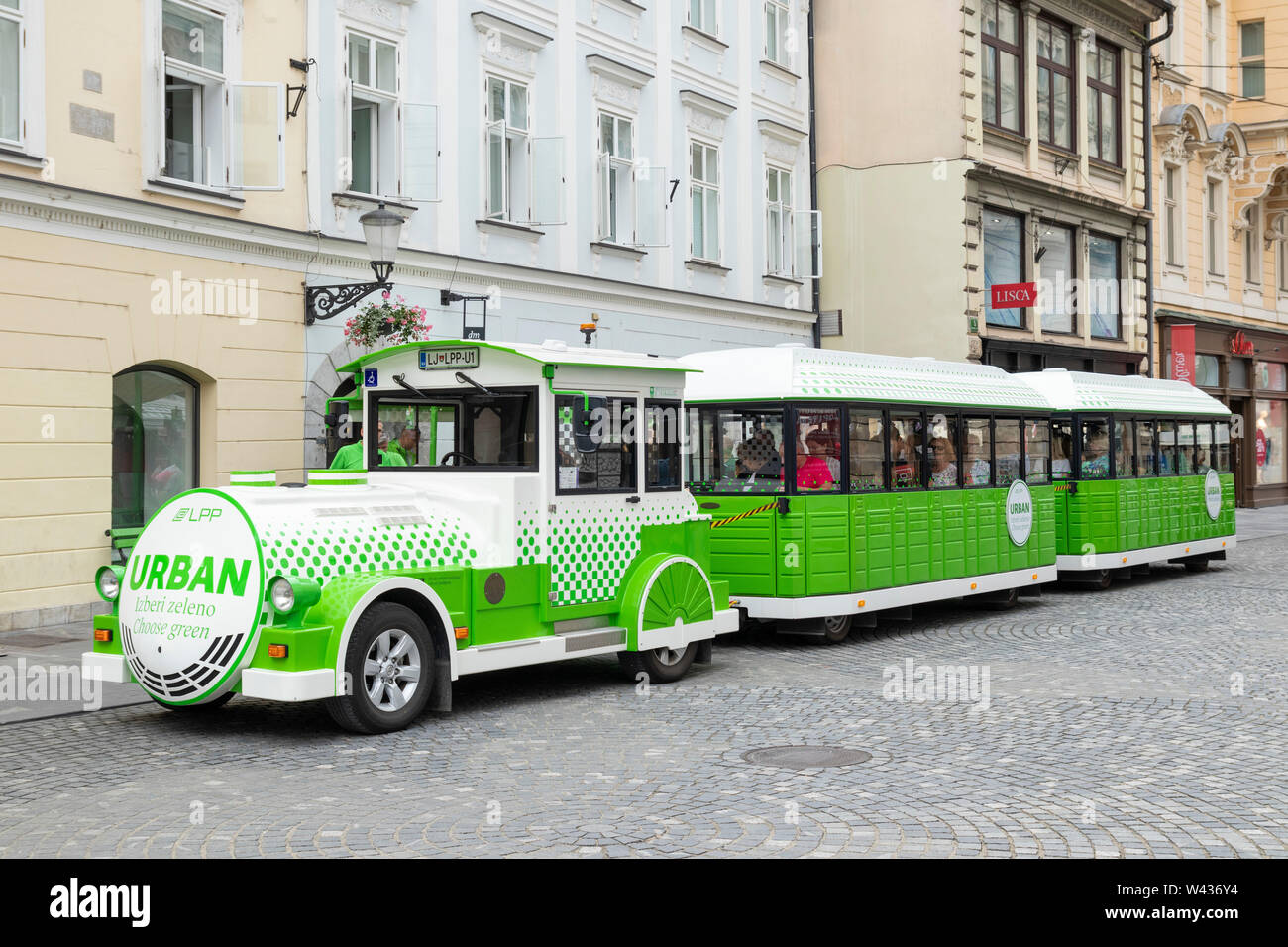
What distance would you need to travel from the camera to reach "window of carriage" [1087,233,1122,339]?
30.6m

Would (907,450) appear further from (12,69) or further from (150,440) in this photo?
(12,69)

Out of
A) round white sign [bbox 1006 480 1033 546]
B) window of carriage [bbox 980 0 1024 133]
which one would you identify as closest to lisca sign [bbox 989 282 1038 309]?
window of carriage [bbox 980 0 1024 133]

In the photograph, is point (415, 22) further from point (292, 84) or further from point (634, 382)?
point (634, 382)

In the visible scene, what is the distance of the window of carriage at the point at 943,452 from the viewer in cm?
1433

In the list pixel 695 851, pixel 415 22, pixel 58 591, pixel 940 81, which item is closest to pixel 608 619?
pixel 695 851

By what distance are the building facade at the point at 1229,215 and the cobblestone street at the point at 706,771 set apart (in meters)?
24.8

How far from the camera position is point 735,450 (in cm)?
1305

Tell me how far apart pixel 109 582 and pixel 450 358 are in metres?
2.78

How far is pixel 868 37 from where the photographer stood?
26.3m

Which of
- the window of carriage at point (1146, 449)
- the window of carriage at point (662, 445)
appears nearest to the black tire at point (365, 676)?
the window of carriage at point (662, 445)

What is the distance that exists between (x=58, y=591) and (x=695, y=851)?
923cm

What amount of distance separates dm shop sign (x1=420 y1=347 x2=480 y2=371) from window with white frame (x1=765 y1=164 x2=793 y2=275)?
14.4m

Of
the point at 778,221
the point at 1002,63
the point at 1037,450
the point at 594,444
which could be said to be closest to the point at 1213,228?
the point at 1002,63

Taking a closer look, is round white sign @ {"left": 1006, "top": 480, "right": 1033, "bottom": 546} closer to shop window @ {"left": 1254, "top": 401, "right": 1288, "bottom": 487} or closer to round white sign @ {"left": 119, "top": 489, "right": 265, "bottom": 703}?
round white sign @ {"left": 119, "top": 489, "right": 265, "bottom": 703}
